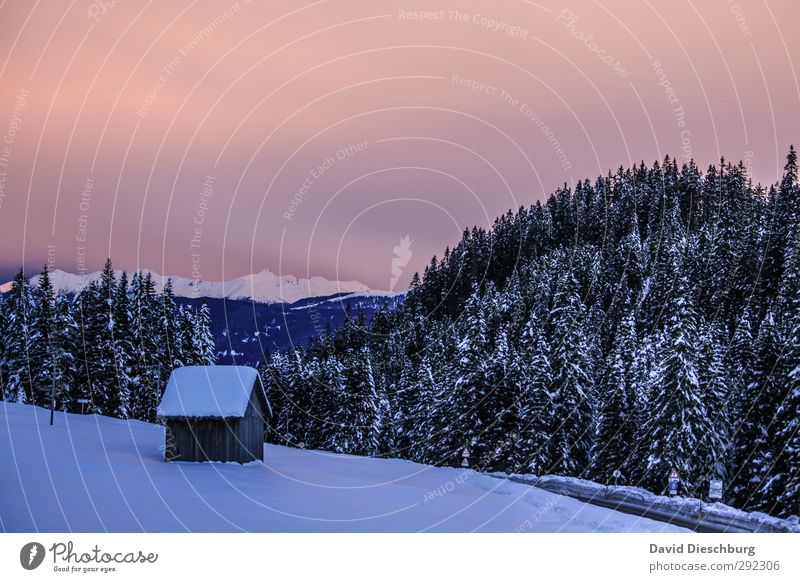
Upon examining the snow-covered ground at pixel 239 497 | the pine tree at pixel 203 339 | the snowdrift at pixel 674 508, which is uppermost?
the pine tree at pixel 203 339

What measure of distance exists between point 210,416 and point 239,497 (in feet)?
37.3

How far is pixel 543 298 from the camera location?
309ft

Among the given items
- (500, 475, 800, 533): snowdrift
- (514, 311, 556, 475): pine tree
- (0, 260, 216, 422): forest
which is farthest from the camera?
(0, 260, 216, 422): forest

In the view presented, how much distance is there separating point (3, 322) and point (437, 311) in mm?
87962

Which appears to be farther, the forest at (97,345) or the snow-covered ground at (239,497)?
the forest at (97,345)

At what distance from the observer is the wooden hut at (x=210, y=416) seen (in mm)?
37625

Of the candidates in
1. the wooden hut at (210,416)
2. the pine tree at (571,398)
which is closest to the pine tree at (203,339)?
the wooden hut at (210,416)

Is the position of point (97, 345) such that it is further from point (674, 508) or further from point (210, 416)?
point (674, 508)

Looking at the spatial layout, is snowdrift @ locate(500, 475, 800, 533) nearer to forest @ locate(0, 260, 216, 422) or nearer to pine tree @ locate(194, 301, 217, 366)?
forest @ locate(0, 260, 216, 422)

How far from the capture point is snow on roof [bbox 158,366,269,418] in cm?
3775

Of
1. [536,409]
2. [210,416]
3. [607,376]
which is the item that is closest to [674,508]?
[536,409]

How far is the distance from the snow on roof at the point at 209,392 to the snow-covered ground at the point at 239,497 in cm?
275

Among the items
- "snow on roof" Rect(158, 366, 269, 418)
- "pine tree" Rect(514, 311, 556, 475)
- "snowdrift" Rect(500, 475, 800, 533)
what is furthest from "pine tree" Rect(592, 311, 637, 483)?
"snow on roof" Rect(158, 366, 269, 418)

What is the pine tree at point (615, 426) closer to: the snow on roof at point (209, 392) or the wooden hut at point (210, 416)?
the wooden hut at point (210, 416)
